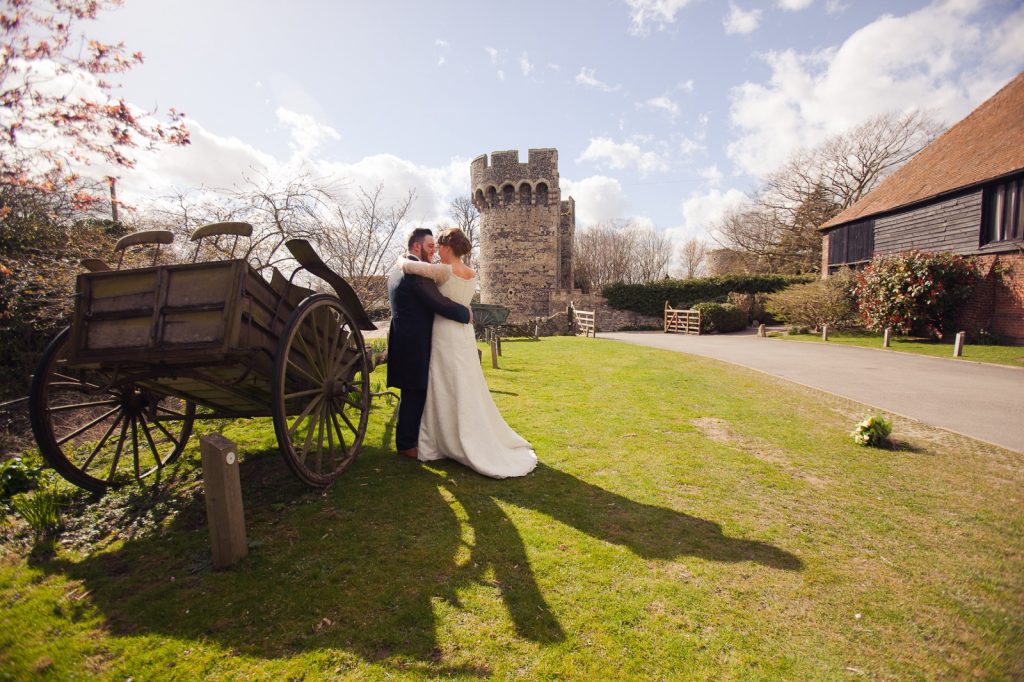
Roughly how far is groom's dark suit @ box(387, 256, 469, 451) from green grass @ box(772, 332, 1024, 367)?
45.2 feet

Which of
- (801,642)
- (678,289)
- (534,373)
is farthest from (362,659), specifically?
(678,289)

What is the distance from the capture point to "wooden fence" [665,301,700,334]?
2573 cm

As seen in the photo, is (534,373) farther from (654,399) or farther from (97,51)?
(97,51)

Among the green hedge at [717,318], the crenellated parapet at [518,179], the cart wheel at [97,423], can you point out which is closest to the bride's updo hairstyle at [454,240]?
the cart wheel at [97,423]

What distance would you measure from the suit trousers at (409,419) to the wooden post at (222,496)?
6.36 feet

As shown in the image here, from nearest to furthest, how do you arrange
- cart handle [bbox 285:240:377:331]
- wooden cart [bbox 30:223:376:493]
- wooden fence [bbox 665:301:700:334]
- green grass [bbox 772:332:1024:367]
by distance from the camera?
wooden cart [bbox 30:223:376:493]
cart handle [bbox 285:240:377:331]
green grass [bbox 772:332:1024:367]
wooden fence [bbox 665:301:700:334]

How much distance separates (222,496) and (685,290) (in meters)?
32.7

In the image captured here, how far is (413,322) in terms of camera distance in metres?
4.36

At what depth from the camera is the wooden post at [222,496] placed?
2674 mm

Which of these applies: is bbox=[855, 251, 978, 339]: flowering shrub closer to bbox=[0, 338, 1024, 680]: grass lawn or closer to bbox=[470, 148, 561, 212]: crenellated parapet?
bbox=[0, 338, 1024, 680]: grass lawn

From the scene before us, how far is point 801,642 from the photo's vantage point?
2287 millimetres

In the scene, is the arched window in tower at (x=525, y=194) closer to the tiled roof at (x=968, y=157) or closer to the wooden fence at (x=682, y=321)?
the wooden fence at (x=682, y=321)

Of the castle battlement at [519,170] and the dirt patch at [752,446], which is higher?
the castle battlement at [519,170]

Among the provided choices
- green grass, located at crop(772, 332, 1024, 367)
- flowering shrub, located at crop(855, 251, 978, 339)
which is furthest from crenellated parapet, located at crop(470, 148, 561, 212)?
flowering shrub, located at crop(855, 251, 978, 339)
